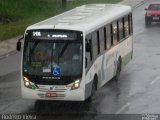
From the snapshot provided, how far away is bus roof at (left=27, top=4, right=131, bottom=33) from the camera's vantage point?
2011 cm

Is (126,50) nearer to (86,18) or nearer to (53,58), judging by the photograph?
(86,18)

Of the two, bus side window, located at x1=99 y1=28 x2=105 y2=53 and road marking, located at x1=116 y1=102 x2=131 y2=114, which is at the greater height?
bus side window, located at x1=99 y1=28 x2=105 y2=53

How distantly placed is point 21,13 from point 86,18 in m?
25.1

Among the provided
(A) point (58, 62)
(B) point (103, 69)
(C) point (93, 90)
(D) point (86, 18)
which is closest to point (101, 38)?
(D) point (86, 18)

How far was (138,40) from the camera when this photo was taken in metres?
38.1

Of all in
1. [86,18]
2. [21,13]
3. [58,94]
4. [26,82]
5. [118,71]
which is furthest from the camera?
[21,13]

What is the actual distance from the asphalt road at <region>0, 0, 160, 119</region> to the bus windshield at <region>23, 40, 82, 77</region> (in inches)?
50.2

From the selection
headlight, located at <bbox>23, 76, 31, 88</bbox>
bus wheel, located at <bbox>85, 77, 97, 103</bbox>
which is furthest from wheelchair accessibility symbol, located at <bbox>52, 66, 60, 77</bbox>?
bus wheel, located at <bbox>85, 77, 97, 103</bbox>

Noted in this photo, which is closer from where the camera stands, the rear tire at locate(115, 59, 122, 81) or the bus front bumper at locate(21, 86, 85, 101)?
the bus front bumper at locate(21, 86, 85, 101)

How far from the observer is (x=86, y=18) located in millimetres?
22141

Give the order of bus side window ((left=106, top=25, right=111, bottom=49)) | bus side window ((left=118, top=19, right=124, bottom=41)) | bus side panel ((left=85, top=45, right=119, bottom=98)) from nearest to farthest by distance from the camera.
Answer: bus side panel ((left=85, top=45, right=119, bottom=98))
bus side window ((left=106, top=25, right=111, bottom=49))
bus side window ((left=118, top=19, right=124, bottom=41))

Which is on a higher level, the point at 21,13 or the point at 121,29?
the point at 121,29

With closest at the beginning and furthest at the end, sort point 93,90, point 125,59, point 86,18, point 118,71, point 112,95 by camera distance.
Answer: point 93,90 → point 86,18 → point 112,95 → point 118,71 → point 125,59

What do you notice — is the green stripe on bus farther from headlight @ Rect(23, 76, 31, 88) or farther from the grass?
the grass
